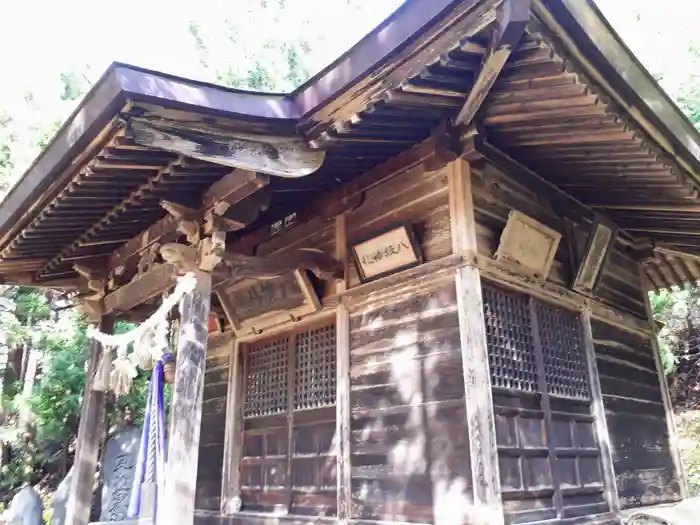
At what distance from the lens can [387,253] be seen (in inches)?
176

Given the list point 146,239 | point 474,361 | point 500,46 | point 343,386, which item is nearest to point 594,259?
point 474,361

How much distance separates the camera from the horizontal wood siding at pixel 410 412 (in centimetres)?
375

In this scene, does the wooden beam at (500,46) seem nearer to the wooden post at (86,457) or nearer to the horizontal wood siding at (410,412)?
the horizontal wood siding at (410,412)

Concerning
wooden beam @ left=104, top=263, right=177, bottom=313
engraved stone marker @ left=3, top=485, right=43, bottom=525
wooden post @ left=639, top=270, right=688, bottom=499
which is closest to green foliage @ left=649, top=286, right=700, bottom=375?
wooden post @ left=639, top=270, right=688, bottom=499

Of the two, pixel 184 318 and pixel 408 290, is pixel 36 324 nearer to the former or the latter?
pixel 184 318

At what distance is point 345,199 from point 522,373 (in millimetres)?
2046

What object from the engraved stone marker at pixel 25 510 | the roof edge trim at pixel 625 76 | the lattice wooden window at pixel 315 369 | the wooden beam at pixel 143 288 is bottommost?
the engraved stone marker at pixel 25 510

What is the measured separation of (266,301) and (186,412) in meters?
1.87

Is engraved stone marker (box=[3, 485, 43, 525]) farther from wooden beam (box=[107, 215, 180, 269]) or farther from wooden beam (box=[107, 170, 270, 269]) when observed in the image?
wooden beam (box=[107, 170, 270, 269])

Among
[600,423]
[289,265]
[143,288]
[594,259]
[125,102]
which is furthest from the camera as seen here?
[594,259]

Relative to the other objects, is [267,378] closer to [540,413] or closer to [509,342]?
[509,342]

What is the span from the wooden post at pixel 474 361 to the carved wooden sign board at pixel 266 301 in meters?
1.53

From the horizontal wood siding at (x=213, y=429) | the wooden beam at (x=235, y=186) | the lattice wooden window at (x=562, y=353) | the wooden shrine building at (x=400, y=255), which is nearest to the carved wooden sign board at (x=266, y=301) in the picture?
the wooden shrine building at (x=400, y=255)

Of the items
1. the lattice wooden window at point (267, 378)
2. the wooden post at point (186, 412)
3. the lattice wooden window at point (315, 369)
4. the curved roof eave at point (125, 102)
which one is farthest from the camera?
the lattice wooden window at point (267, 378)
